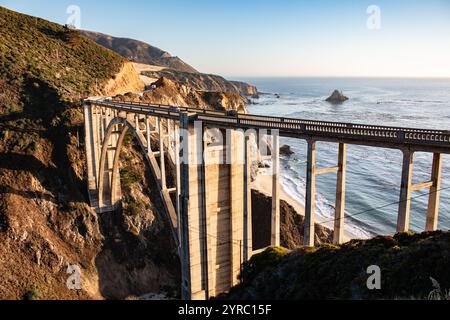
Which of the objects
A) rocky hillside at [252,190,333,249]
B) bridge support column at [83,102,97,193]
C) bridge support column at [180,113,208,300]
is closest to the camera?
bridge support column at [180,113,208,300]

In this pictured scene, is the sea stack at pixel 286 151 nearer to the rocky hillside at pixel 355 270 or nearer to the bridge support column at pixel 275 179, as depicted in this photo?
the bridge support column at pixel 275 179

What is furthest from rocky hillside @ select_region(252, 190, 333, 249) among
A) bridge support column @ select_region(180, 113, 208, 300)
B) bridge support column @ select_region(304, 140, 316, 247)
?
bridge support column @ select_region(304, 140, 316, 247)

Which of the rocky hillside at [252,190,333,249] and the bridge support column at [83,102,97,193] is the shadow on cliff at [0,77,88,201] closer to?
the bridge support column at [83,102,97,193]

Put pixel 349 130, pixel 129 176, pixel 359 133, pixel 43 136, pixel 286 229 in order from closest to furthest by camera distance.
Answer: pixel 359 133, pixel 349 130, pixel 286 229, pixel 43 136, pixel 129 176

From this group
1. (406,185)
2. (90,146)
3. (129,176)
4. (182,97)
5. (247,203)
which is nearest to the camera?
(406,185)

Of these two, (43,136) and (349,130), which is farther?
(43,136)

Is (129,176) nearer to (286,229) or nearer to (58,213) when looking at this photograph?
(58,213)

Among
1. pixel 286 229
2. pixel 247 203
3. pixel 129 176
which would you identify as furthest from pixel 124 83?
pixel 247 203

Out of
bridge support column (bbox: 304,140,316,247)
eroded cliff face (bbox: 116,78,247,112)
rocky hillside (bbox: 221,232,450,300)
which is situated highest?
eroded cliff face (bbox: 116,78,247,112)

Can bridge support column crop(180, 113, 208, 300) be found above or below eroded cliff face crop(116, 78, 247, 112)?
below
